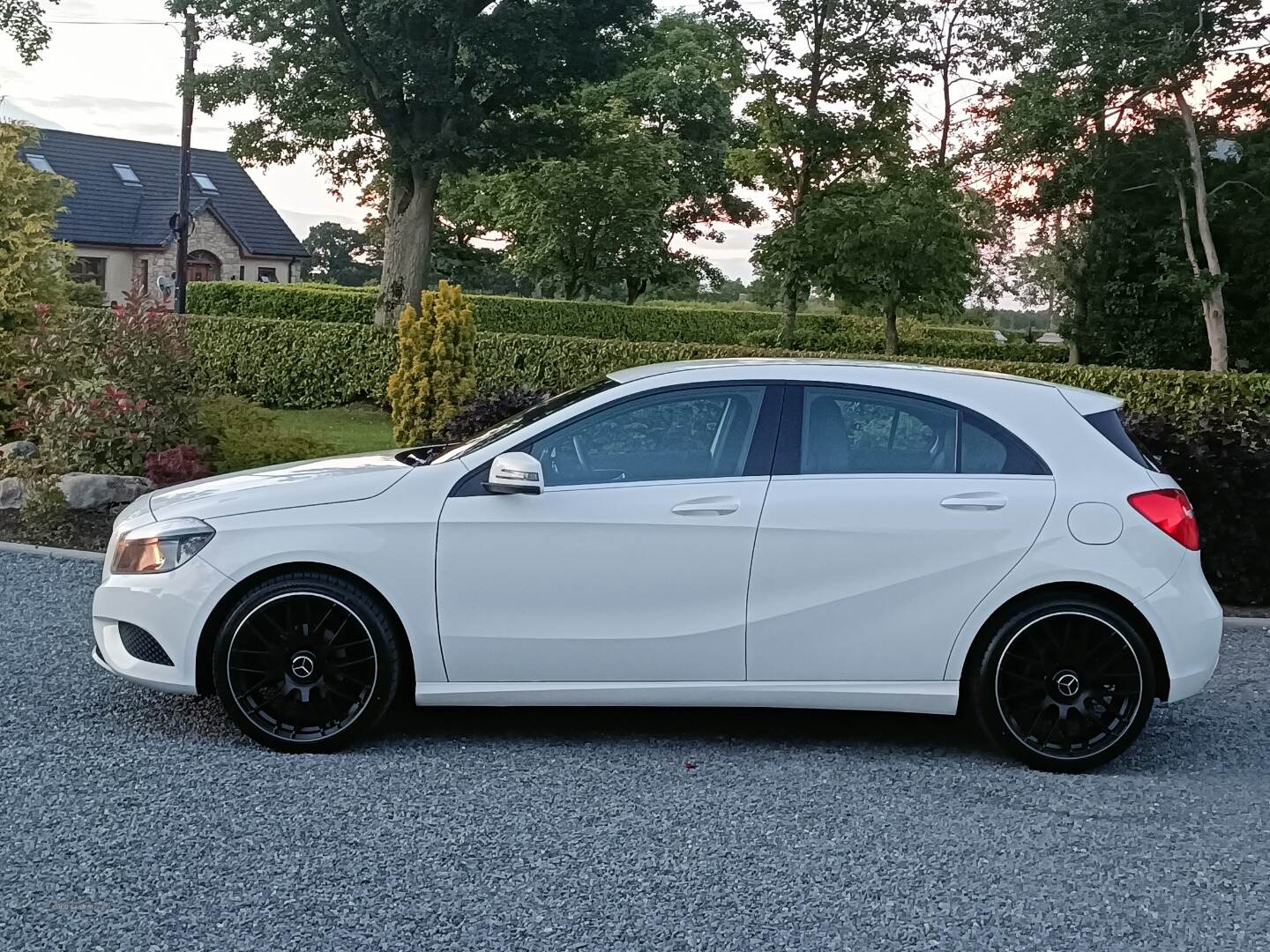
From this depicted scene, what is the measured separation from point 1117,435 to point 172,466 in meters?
7.73

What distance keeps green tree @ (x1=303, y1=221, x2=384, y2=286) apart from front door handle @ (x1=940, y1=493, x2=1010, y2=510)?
279 feet

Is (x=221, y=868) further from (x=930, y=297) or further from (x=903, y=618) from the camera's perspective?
(x=930, y=297)

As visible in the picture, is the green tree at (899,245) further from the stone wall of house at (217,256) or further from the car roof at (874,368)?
the stone wall of house at (217,256)

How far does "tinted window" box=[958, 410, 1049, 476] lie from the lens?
5.56m

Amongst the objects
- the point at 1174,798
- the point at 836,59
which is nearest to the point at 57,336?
the point at 1174,798

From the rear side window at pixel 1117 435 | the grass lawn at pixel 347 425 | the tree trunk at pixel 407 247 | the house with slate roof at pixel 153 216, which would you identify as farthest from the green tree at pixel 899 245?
the house with slate roof at pixel 153 216

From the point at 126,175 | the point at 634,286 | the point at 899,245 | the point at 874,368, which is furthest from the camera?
the point at 126,175

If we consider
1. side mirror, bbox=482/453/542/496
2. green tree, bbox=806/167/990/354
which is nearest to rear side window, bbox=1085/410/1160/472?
side mirror, bbox=482/453/542/496

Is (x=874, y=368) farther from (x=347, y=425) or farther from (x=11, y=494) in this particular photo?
(x=347, y=425)

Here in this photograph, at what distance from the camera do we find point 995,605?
5.47 m

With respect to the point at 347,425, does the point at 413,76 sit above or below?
above

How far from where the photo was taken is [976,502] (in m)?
5.49

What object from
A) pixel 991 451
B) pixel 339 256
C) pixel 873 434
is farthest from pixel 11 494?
pixel 339 256

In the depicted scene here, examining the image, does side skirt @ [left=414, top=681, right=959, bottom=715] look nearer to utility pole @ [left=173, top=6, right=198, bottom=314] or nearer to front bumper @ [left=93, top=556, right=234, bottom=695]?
front bumper @ [left=93, top=556, right=234, bottom=695]
